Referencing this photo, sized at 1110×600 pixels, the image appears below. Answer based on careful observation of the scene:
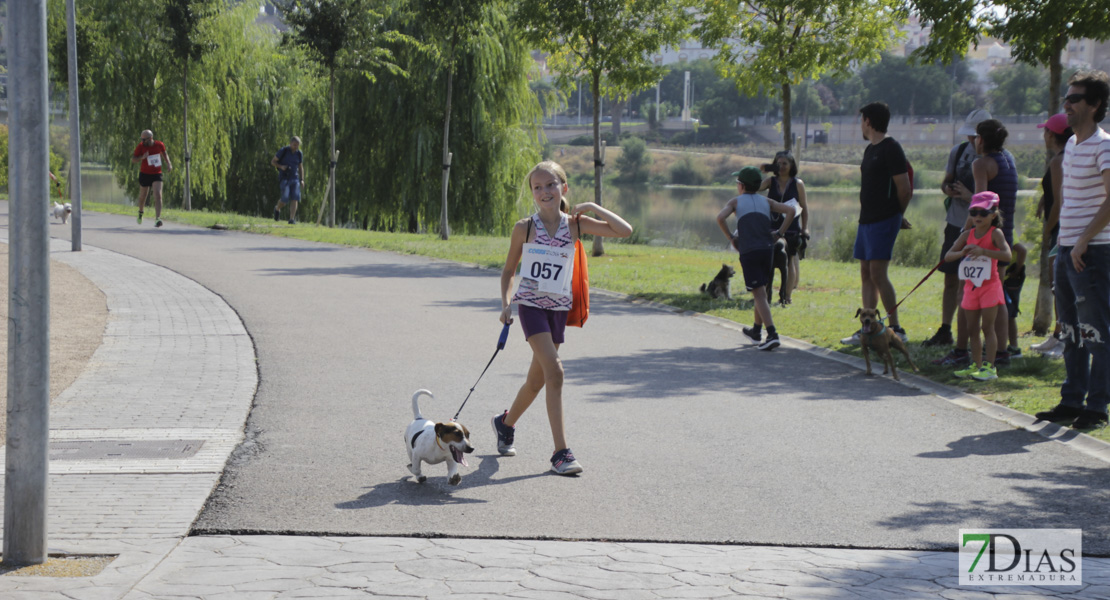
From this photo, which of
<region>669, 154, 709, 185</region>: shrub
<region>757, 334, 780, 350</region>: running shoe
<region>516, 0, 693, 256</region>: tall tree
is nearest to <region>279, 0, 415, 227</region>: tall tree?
<region>516, 0, 693, 256</region>: tall tree

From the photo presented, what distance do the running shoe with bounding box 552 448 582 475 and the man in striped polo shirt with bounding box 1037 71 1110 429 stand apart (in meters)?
3.17

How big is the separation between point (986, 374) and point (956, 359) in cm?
55

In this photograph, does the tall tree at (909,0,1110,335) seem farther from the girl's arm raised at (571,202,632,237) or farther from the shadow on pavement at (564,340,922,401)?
the girl's arm raised at (571,202,632,237)

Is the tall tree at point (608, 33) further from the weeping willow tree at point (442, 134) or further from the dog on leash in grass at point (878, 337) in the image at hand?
the dog on leash in grass at point (878, 337)

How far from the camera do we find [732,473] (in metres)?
5.87

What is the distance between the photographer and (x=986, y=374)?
8.37 metres

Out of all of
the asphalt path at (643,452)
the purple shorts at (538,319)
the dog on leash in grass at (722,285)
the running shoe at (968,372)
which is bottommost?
the asphalt path at (643,452)

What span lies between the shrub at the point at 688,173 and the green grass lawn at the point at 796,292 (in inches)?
2787

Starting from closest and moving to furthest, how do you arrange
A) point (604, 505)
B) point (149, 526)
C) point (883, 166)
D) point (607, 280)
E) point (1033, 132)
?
1. point (149, 526)
2. point (604, 505)
3. point (883, 166)
4. point (607, 280)
5. point (1033, 132)

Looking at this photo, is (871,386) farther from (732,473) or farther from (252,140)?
(252,140)

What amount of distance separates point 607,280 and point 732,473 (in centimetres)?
1016

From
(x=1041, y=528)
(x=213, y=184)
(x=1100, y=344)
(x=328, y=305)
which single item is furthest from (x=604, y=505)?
(x=213, y=184)

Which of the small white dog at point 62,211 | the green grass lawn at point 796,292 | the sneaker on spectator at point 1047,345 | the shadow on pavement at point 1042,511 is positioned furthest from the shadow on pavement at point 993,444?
the small white dog at point 62,211

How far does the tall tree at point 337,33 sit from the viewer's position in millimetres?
25734
